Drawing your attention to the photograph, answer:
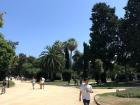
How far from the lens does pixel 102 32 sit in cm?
8125

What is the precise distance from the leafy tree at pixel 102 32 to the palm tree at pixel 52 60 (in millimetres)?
35269

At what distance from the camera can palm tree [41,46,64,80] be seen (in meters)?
118

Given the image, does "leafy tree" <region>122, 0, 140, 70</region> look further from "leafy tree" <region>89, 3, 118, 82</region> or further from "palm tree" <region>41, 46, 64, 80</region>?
"palm tree" <region>41, 46, 64, 80</region>

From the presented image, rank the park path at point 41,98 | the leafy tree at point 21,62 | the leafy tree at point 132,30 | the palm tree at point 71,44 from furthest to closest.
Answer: the leafy tree at point 21,62
the palm tree at point 71,44
the leafy tree at point 132,30
the park path at point 41,98

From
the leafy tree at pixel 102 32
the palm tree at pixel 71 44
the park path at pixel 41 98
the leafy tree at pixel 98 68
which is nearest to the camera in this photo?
the park path at pixel 41 98

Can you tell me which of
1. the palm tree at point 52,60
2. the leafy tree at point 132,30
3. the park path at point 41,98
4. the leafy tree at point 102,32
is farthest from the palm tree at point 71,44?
the park path at point 41,98

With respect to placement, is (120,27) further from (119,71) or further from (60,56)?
(60,56)

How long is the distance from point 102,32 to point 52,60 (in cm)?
3968

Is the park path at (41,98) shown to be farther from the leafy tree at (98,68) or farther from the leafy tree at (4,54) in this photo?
the leafy tree at (98,68)

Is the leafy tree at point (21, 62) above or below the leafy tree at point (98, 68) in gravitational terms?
above

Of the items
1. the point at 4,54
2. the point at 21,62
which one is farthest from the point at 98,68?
A: the point at 21,62

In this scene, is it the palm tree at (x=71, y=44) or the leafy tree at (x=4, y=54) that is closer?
the leafy tree at (x=4, y=54)

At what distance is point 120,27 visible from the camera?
75.6m

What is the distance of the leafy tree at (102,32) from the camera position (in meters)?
81.2
